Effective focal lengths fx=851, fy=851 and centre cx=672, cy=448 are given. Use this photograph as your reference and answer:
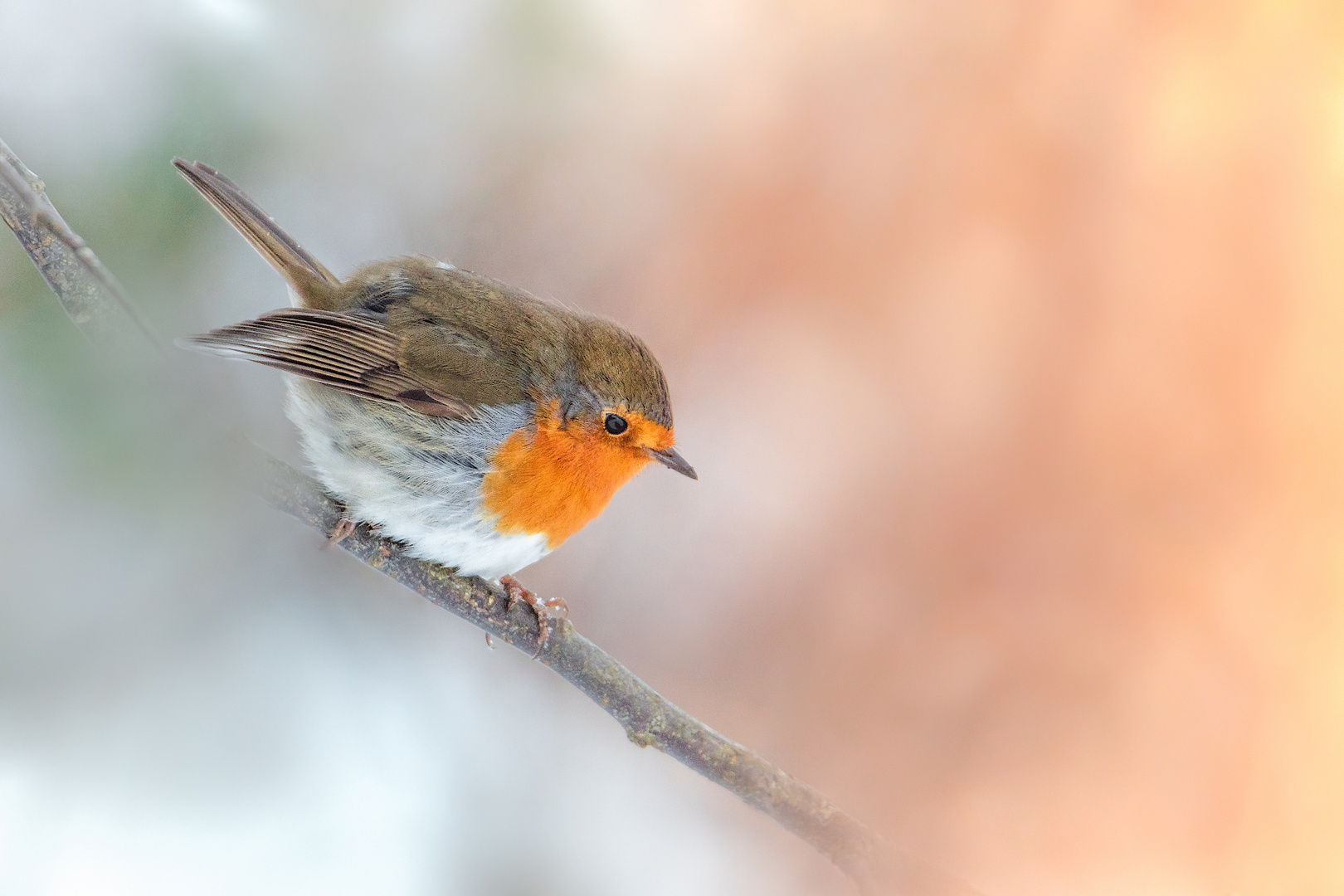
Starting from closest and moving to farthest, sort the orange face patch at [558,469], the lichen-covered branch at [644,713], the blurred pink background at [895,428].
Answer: the lichen-covered branch at [644,713]
the orange face patch at [558,469]
the blurred pink background at [895,428]

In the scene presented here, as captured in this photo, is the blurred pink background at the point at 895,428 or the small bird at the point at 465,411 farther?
the blurred pink background at the point at 895,428

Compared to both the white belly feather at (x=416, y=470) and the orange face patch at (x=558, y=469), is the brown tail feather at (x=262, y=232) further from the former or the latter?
the orange face patch at (x=558, y=469)

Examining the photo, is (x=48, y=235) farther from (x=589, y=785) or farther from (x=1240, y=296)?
(x=1240, y=296)

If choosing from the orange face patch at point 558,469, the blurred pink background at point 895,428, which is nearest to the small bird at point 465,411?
the orange face patch at point 558,469

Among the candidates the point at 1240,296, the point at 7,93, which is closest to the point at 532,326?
the point at 7,93

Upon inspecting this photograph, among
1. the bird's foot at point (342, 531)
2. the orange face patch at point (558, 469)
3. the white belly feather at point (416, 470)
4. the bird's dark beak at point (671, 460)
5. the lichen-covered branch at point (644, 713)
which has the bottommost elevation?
the bird's foot at point (342, 531)

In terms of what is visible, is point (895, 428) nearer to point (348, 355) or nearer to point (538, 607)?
point (538, 607)

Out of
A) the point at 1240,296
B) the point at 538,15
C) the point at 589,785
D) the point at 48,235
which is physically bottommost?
the point at 589,785
